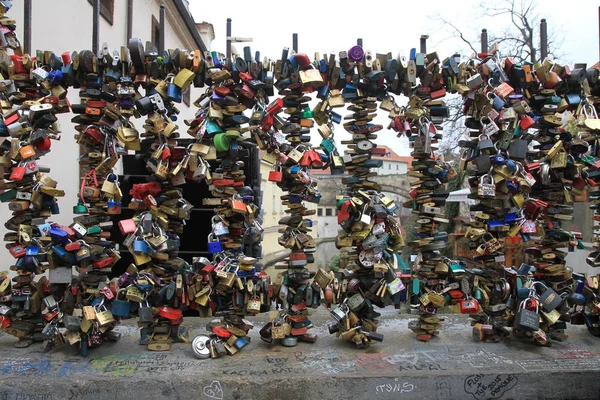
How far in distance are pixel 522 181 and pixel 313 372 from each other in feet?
8.87

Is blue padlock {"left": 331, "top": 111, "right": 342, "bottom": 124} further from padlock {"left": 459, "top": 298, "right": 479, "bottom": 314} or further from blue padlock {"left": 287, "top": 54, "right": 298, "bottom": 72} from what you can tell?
padlock {"left": 459, "top": 298, "right": 479, "bottom": 314}

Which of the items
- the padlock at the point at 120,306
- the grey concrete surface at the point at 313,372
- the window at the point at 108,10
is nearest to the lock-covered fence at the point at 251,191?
the padlock at the point at 120,306

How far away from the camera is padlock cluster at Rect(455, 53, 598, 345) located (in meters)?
4.36

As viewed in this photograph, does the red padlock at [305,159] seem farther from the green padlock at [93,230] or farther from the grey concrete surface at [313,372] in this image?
the green padlock at [93,230]

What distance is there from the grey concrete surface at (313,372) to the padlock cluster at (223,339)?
0.08 m

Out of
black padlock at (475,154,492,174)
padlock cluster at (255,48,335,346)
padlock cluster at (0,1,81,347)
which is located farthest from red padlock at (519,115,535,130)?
padlock cluster at (0,1,81,347)

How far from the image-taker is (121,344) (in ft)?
14.6

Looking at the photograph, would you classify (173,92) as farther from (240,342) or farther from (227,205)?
(240,342)

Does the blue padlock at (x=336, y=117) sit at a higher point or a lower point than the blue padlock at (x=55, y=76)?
lower

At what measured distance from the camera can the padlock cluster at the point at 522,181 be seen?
436 centimetres

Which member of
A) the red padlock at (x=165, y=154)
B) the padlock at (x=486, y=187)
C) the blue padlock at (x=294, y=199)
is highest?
the red padlock at (x=165, y=154)

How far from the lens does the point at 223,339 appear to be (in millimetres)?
4195

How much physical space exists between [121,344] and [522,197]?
4.30 metres

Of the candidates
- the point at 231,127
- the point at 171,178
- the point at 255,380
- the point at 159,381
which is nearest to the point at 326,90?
the point at 231,127
